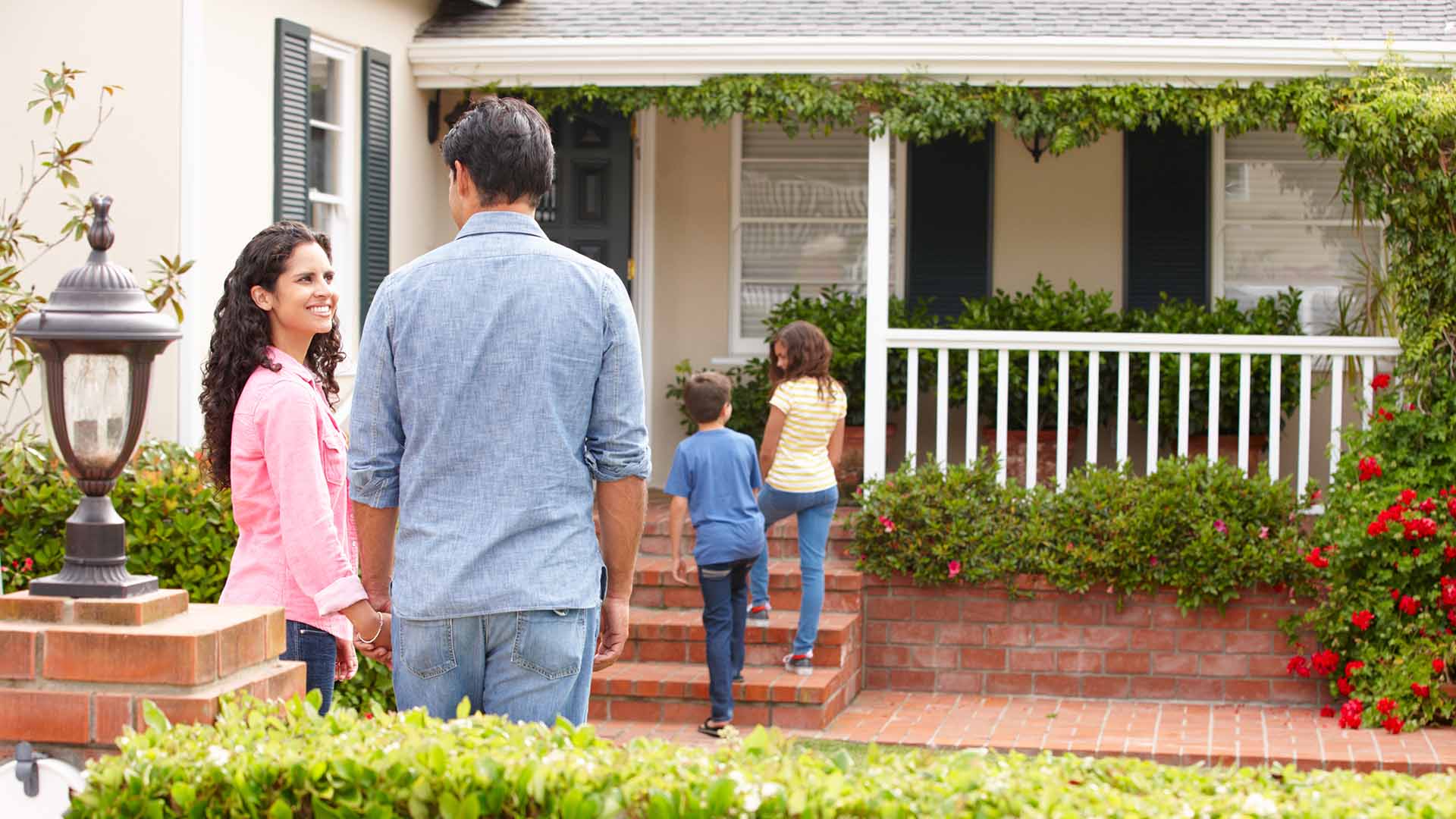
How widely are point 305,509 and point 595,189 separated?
6694 mm

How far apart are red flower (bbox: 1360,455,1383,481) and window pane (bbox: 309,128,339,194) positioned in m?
5.31

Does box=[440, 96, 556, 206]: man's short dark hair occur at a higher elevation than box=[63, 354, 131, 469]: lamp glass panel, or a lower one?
higher

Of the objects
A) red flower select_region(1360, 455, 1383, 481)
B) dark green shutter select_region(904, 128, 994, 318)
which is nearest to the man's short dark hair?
red flower select_region(1360, 455, 1383, 481)

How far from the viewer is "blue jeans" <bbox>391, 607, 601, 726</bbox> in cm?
297

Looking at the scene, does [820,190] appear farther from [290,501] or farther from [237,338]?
[290,501]

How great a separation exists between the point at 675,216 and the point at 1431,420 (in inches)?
198

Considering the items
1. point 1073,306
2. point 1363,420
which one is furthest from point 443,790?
point 1073,306

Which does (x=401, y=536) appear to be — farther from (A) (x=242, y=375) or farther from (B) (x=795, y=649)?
(B) (x=795, y=649)

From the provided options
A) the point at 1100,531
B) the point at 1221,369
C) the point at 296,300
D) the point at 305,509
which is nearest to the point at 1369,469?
the point at 1100,531

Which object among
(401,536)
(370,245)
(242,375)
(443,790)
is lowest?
(443,790)

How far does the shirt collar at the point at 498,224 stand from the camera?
10.1ft

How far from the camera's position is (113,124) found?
275 inches

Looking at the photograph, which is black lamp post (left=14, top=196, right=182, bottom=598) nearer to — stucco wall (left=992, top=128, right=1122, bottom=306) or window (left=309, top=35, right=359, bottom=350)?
window (left=309, top=35, right=359, bottom=350)

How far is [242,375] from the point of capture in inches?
139
